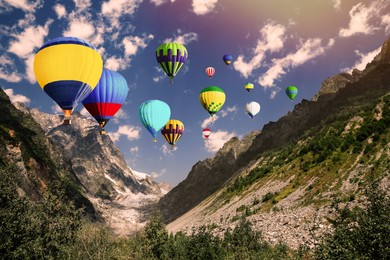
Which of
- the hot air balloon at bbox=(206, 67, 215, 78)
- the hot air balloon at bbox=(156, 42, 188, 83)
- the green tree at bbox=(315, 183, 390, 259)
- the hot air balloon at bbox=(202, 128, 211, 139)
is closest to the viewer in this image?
the green tree at bbox=(315, 183, 390, 259)

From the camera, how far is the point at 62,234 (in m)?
29.5

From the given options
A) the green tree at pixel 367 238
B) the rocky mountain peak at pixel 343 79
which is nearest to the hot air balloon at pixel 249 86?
the rocky mountain peak at pixel 343 79

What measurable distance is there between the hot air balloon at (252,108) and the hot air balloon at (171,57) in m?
39.3

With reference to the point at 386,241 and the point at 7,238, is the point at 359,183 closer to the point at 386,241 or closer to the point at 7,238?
the point at 386,241

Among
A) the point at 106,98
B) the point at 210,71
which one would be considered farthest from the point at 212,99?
the point at 106,98

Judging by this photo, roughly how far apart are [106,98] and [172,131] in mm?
28045

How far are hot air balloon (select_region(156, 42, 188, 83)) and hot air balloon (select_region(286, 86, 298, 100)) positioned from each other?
47296 millimetres

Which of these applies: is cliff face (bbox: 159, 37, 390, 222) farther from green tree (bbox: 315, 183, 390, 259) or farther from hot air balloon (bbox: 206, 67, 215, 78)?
green tree (bbox: 315, 183, 390, 259)

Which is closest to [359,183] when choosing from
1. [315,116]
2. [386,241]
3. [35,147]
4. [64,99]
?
[386,241]

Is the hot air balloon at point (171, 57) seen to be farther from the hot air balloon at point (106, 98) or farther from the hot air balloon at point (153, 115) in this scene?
the hot air balloon at point (106, 98)

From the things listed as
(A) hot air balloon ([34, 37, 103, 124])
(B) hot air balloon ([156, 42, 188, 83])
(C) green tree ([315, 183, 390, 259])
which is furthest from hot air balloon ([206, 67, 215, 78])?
(C) green tree ([315, 183, 390, 259])

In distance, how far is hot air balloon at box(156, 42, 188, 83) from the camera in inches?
2196

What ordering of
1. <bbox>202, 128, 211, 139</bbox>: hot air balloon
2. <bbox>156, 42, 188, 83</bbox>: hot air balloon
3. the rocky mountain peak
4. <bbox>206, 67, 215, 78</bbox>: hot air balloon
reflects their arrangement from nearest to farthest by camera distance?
<bbox>156, 42, 188, 83</bbox>: hot air balloon → <bbox>206, 67, 215, 78</bbox>: hot air balloon → <bbox>202, 128, 211, 139</bbox>: hot air balloon → the rocky mountain peak

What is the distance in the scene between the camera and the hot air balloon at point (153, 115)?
55281mm
